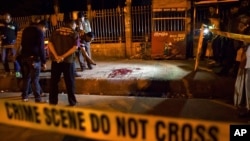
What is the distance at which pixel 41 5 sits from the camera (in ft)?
67.7

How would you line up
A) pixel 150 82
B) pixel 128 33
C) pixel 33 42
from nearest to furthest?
pixel 33 42 → pixel 150 82 → pixel 128 33

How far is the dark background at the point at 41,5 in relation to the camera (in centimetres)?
1970

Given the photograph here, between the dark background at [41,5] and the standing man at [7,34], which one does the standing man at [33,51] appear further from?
the dark background at [41,5]

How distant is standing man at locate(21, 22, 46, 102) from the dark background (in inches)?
461

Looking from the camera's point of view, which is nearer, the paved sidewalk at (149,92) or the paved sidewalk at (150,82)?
the paved sidewalk at (149,92)

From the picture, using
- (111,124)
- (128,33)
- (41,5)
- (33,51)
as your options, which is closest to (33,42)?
(33,51)

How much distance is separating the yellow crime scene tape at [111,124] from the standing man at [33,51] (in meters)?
3.19

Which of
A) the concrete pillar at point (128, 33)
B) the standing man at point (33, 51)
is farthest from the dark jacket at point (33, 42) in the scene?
the concrete pillar at point (128, 33)

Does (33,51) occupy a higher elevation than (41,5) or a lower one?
lower

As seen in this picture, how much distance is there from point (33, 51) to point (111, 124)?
4.23m

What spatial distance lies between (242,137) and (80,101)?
4.66m

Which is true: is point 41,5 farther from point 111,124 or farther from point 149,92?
point 111,124

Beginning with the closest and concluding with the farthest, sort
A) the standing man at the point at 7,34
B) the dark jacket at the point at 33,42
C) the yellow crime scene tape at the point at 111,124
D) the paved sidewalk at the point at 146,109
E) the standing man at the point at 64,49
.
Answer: the yellow crime scene tape at the point at 111,124 → the paved sidewalk at the point at 146,109 → the standing man at the point at 64,49 → the dark jacket at the point at 33,42 → the standing man at the point at 7,34

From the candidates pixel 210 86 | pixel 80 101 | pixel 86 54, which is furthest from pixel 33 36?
pixel 210 86
